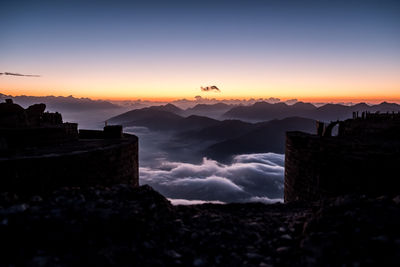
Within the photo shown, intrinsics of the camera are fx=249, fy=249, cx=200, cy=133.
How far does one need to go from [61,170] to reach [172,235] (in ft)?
15.3

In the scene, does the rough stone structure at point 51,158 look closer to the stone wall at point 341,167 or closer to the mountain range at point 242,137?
the stone wall at point 341,167

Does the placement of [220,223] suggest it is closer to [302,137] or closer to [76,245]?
[76,245]

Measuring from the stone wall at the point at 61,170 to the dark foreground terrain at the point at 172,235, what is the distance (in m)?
1.82

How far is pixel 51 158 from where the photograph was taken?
7301 mm

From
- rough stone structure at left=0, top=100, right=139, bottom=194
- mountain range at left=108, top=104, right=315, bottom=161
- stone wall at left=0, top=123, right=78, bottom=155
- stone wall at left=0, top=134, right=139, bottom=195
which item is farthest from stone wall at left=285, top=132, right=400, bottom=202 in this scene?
mountain range at left=108, top=104, right=315, bottom=161

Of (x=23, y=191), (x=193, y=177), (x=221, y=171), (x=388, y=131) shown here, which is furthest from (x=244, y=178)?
(x=23, y=191)

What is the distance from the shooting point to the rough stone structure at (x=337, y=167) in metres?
8.00

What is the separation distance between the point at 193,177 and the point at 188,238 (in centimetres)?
10073

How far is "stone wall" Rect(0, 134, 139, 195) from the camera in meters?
6.91

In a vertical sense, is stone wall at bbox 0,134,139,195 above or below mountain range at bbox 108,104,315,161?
above

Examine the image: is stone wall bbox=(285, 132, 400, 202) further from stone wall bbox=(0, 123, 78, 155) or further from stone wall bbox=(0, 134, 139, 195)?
stone wall bbox=(0, 123, 78, 155)

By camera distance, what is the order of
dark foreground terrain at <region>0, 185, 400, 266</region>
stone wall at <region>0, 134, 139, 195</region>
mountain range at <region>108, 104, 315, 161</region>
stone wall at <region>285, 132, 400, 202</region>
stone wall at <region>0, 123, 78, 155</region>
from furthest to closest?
mountain range at <region>108, 104, 315, 161</region>, stone wall at <region>0, 123, 78, 155</region>, stone wall at <region>285, 132, 400, 202</region>, stone wall at <region>0, 134, 139, 195</region>, dark foreground terrain at <region>0, 185, 400, 266</region>

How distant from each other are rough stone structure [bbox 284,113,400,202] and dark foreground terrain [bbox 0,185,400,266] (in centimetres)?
396

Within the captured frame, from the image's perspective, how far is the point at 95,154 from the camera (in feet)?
27.0
